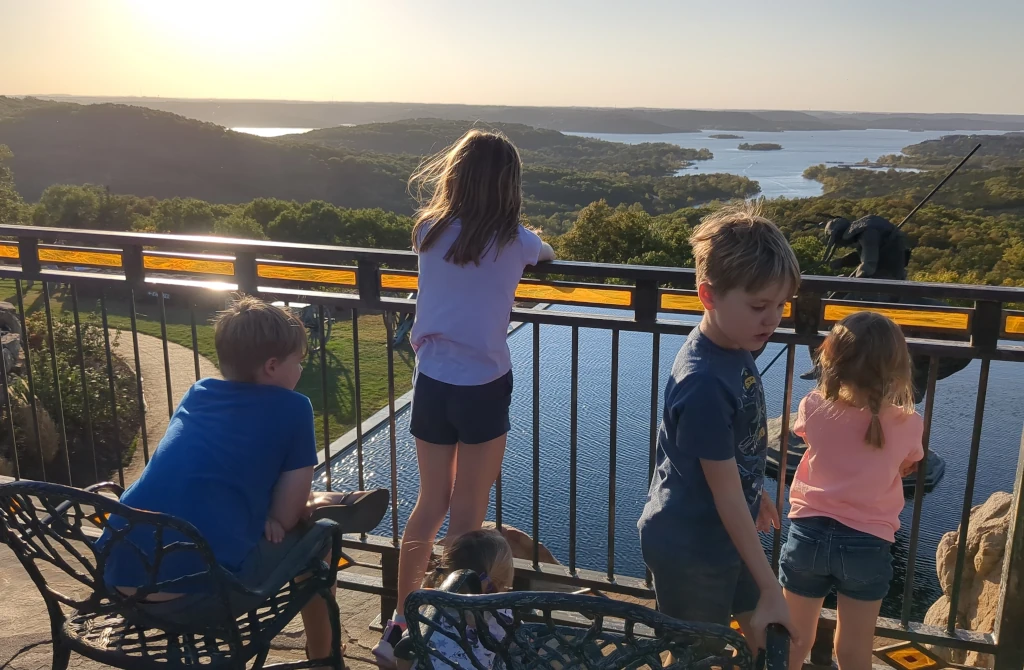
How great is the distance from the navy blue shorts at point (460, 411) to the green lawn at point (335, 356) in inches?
301

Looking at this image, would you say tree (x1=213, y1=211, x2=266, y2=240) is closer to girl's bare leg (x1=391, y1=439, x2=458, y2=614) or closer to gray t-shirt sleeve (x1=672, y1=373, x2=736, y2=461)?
Result: girl's bare leg (x1=391, y1=439, x2=458, y2=614)

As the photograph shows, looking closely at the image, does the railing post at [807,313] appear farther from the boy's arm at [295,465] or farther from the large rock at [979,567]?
the large rock at [979,567]

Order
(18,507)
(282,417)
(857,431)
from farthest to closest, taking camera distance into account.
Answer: (857,431) < (282,417) < (18,507)

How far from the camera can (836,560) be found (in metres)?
2.11

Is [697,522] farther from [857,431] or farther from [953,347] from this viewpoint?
[953,347]

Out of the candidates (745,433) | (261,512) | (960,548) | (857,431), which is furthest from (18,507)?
(960,548)

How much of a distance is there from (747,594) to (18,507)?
1.70 meters

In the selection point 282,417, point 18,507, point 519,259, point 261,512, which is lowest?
point 261,512

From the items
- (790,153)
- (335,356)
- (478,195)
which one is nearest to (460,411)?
(478,195)

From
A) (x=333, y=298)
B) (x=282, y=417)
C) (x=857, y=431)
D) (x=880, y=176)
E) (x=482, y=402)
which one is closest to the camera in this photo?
(x=282, y=417)

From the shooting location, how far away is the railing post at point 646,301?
2439 mm

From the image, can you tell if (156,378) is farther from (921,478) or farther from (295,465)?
(921,478)

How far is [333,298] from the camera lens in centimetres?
283

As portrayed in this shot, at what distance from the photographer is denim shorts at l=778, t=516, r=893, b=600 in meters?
2.10
